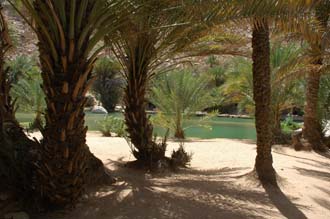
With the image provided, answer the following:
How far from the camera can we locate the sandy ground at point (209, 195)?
4.75 m

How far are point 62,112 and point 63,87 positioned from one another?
10.3 inches

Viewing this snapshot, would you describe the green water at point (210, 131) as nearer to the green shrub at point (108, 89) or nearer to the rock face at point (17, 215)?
the rock face at point (17, 215)

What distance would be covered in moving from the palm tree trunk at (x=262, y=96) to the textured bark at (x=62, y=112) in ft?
9.41

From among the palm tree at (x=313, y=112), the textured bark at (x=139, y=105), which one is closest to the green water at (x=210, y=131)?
the palm tree at (x=313, y=112)

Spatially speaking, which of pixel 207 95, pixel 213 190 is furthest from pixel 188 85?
pixel 213 190

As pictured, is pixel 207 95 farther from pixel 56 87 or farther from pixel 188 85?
pixel 56 87

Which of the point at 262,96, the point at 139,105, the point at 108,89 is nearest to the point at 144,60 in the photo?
the point at 139,105

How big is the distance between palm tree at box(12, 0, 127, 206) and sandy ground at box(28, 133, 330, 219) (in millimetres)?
371

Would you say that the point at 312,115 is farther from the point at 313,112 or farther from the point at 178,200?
the point at 178,200

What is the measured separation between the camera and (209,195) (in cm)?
555

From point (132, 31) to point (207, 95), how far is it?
1099 centimetres

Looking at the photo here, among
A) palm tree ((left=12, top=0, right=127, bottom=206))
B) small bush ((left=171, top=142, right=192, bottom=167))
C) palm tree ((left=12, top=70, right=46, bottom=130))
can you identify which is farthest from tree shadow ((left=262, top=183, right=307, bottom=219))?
palm tree ((left=12, top=70, right=46, bottom=130))

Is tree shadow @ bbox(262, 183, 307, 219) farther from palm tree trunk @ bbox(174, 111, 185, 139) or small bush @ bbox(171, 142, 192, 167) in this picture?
palm tree trunk @ bbox(174, 111, 185, 139)

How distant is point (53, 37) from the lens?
4406 millimetres
